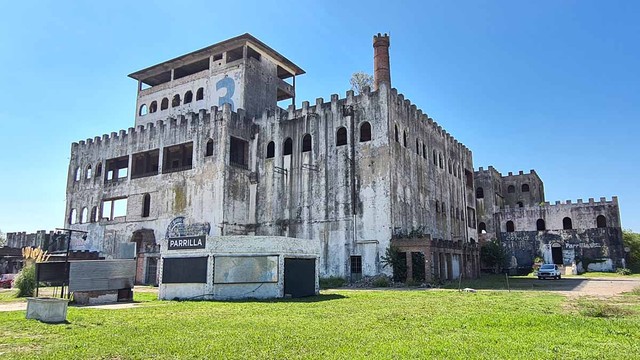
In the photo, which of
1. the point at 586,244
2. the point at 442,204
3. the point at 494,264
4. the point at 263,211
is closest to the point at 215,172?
the point at 263,211

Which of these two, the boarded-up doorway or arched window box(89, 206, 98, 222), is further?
arched window box(89, 206, 98, 222)

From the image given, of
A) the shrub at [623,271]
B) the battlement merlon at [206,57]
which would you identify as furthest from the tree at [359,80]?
the shrub at [623,271]

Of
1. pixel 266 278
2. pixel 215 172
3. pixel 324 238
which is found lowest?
pixel 266 278

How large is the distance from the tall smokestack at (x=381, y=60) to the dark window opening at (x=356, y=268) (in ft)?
38.6

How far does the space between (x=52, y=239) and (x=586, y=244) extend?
5194 cm

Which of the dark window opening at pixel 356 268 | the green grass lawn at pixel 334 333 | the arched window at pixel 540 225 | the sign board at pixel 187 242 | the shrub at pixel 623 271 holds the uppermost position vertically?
the arched window at pixel 540 225

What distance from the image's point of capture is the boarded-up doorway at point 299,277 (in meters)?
19.6

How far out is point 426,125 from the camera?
3856 centimetres

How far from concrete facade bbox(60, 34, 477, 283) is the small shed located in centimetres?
735

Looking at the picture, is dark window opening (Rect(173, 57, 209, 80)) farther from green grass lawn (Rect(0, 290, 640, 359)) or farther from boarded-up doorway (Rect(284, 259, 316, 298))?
green grass lawn (Rect(0, 290, 640, 359))

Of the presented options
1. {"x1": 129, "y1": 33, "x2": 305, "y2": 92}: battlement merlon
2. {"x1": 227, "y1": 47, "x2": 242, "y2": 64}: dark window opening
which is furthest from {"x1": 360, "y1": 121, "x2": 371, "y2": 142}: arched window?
{"x1": 227, "y1": 47, "x2": 242, "y2": 64}: dark window opening

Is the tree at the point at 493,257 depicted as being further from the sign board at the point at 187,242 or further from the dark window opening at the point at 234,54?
the sign board at the point at 187,242

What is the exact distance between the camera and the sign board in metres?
19.1

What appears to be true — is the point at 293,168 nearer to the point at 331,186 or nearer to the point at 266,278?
the point at 331,186
